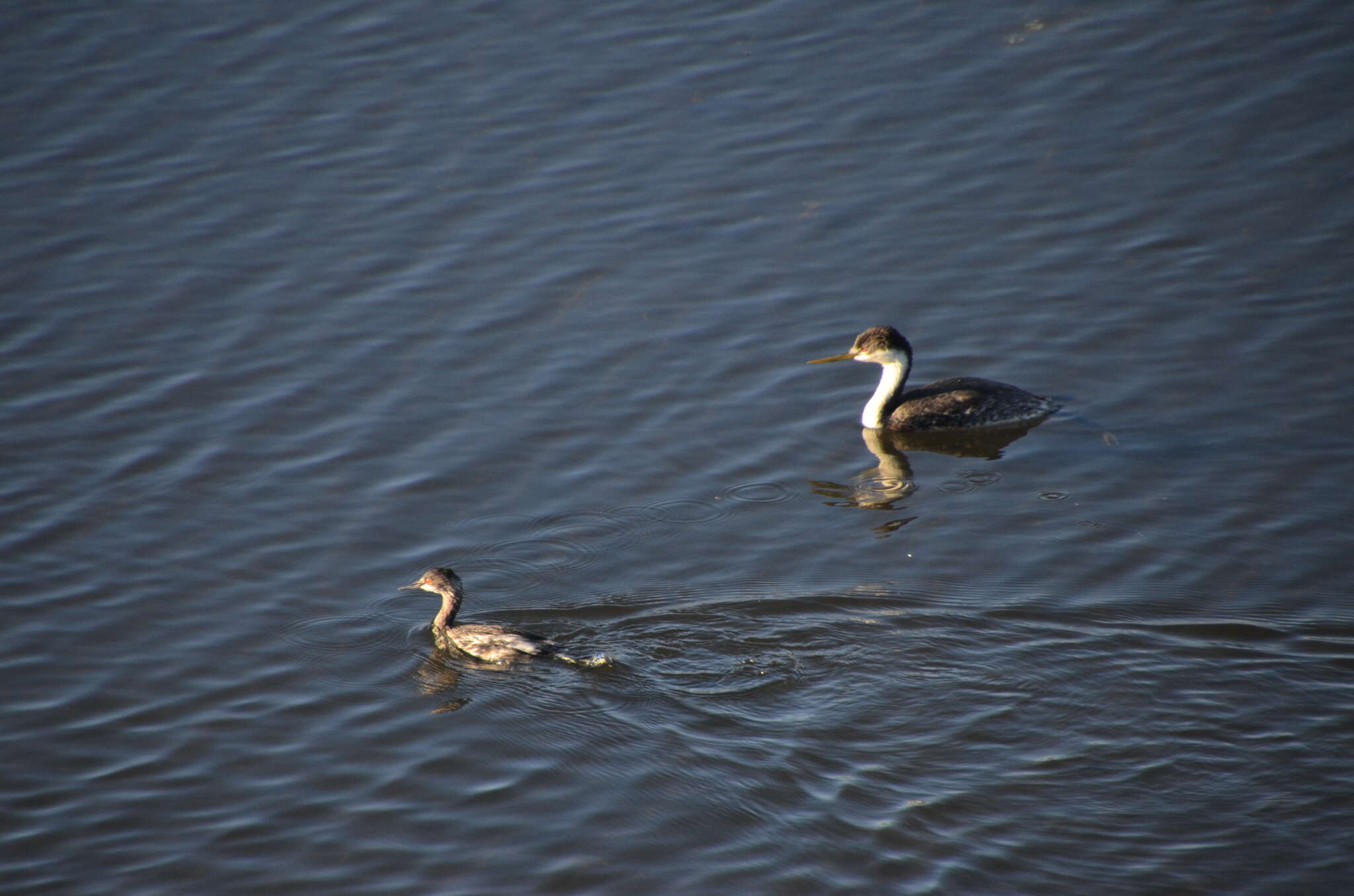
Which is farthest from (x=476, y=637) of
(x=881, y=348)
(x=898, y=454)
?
(x=881, y=348)

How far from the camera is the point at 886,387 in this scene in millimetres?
9875

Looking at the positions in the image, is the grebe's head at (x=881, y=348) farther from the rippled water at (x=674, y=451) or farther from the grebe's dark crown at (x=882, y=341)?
the rippled water at (x=674, y=451)

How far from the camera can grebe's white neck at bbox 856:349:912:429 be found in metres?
9.80

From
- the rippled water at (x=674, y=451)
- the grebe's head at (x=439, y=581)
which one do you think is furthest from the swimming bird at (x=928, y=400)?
the grebe's head at (x=439, y=581)

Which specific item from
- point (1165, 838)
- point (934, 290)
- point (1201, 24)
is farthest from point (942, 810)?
point (1201, 24)

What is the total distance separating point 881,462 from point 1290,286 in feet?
12.9

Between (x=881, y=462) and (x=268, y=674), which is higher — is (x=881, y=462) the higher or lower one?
the higher one

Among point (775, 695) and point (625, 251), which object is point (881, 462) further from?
point (625, 251)

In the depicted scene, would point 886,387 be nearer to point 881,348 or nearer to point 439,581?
point 881,348

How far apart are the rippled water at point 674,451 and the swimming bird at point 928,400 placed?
0.70 ft

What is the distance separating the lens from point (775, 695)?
682cm

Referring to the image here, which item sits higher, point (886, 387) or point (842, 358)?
point (842, 358)

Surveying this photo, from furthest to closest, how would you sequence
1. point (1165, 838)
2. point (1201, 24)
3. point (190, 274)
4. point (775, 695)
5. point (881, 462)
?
point (1201, 24), point (190, 274), point (881, 462), point (775, 695), point (1165, 838)

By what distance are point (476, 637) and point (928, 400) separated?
3.95 m
